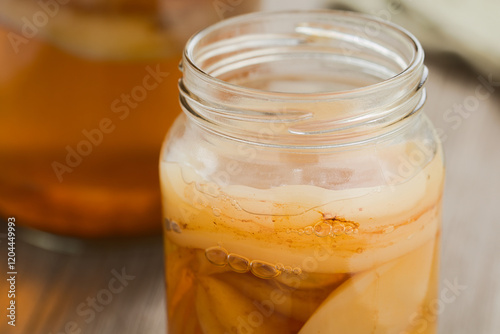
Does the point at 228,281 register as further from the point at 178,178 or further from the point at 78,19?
the point at 78,19

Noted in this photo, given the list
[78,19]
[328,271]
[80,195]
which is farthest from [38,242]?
[328,271]

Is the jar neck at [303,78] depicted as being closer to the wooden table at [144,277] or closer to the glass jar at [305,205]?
the glass jar at [305,205]

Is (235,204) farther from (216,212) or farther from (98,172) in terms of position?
(98,172)

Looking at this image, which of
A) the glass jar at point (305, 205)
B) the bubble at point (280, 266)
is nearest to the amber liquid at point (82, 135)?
the glass jar at point (305, 205)

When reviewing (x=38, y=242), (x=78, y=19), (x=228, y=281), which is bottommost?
(x=38, y=242)

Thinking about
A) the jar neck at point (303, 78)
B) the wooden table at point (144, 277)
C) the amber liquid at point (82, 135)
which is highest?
the jar neck at point (303, 78)

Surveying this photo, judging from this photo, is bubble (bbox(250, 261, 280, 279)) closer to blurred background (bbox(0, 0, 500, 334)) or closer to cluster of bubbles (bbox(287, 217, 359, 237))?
cluster of bubbles (bbox(287, 217, 359, 237))
